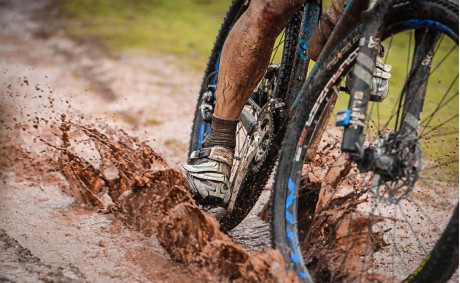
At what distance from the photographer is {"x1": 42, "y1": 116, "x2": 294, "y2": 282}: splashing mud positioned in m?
2.55

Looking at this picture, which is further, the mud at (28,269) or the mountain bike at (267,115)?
the mountain bike at (267,115)

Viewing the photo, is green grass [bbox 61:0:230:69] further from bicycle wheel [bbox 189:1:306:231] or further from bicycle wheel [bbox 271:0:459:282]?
bicycle wheel [bbox 271:0:459:282]

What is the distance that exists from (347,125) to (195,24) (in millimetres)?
9092

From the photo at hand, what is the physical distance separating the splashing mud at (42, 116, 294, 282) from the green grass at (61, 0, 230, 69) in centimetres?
501

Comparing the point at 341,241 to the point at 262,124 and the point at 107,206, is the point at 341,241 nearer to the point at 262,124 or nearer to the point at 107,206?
the point at 262,124

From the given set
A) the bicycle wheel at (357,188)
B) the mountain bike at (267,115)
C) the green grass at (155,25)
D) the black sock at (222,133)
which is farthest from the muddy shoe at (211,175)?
the green grass at (155,25)

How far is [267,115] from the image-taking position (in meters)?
3.24

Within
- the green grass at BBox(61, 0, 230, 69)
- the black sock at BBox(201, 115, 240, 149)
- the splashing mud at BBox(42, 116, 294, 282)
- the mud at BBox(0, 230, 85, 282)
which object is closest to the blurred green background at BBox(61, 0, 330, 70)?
the green grass at BBox(61, 0, 230, 69)

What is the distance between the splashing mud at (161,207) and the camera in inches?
100

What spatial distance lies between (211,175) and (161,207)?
333 mm

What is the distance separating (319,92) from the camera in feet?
8.04

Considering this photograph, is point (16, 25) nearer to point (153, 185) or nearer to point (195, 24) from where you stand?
point (195, 24)

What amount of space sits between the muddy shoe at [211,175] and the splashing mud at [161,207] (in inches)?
3.2

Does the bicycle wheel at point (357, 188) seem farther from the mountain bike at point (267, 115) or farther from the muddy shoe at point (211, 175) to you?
the muddy shoe at point (211, 175)
